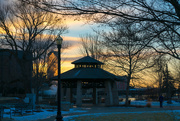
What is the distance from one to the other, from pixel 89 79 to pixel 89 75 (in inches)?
26.2

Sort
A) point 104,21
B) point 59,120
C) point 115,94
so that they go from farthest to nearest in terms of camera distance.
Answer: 1. point 115,94
2. point 59,120
3. point 104,21

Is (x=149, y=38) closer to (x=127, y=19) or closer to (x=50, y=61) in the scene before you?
(x=127, y=19)

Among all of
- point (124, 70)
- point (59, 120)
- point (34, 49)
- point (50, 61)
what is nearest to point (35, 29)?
point (34, 49)

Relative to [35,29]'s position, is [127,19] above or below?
below

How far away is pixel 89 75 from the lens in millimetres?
32844

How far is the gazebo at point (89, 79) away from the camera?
107 ft

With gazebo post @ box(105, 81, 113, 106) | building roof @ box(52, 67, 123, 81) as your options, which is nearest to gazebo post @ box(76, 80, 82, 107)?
building roof @ box(52, 67, 123, 81)

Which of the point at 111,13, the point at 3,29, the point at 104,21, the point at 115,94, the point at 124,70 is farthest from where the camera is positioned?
the point at 115,94

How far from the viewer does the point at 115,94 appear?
117ft

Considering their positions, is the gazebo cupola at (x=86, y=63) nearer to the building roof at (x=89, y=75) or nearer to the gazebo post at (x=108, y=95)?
the building roof at (x=89, y=75)


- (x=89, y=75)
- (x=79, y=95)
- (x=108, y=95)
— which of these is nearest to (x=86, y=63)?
(x=89, y=75)

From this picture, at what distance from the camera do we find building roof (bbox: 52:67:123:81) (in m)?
32.3

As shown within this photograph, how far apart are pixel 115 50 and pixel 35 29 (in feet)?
32.8

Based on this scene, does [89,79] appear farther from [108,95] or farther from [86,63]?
[108,95]
